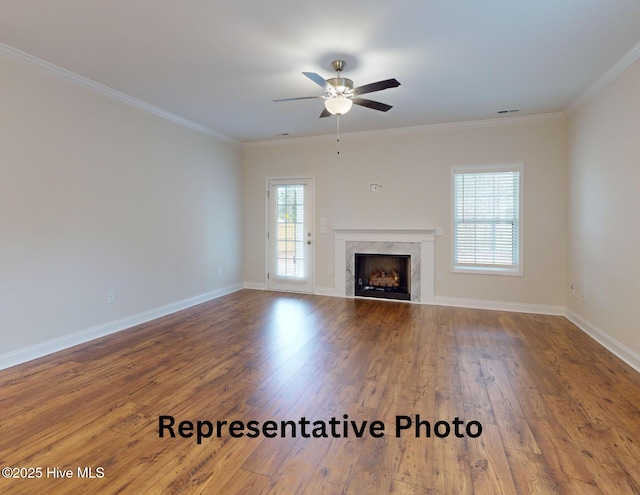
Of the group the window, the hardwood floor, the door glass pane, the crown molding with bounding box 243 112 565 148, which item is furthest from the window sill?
the door glass pane

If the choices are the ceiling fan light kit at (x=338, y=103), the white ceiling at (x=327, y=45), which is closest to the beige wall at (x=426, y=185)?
the white ceiling at (x=327, y=45)

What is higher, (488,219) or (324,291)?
(488,219)

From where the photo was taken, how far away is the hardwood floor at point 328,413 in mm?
1729

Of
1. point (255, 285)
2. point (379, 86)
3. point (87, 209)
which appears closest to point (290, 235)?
point (255, 285)

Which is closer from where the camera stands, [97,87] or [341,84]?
[341,84]

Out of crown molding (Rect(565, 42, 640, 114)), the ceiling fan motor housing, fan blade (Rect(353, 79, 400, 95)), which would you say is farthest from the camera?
the ceiling fan motor housing

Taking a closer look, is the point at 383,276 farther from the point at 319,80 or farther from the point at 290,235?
the point at 319,80

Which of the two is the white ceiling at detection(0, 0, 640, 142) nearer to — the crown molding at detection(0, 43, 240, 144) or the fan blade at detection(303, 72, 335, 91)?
the crown molding at detection(0, 43, 240, 144)

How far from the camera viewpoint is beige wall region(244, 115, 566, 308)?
4.91m

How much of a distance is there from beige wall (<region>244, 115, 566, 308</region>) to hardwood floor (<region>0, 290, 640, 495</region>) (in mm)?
1306

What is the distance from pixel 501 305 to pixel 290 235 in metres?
3.73

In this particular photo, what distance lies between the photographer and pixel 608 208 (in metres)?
3.57

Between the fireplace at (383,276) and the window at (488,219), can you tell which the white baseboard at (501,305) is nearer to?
the window at (488,219)

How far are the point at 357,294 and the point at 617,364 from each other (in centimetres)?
356
